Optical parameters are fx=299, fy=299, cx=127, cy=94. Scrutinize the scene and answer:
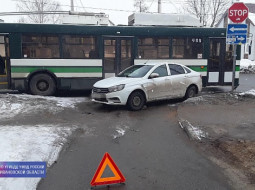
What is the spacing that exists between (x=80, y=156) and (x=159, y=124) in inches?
127

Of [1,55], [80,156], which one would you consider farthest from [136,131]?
[1,55]

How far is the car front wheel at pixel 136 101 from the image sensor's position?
394 inches

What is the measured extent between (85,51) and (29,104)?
3775mm

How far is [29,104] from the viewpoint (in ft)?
34.3

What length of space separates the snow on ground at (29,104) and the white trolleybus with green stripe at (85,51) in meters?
1.30

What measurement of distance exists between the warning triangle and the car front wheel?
5.46 metres

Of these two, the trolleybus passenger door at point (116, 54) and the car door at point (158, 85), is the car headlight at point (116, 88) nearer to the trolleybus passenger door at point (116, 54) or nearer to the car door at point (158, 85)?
the car door at point (158, 85)

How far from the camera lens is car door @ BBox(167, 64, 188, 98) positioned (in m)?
11.0

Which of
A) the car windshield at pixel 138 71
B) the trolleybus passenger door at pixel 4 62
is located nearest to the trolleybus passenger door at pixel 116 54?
the car windshield at pixel 138 71

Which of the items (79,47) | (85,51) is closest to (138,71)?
(85,51)

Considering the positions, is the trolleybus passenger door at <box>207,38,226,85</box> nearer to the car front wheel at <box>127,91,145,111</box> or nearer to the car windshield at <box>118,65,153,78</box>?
the car windshield at <box>118,65,153,78</box>

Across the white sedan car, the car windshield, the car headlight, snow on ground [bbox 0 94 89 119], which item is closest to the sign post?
the white sedan car

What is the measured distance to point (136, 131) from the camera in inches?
307

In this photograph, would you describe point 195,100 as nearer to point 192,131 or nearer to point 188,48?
point 188,48
